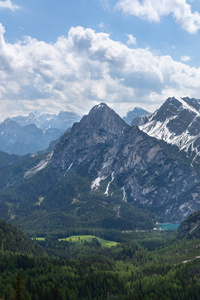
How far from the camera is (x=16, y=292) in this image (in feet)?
286

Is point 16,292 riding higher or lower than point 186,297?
higher

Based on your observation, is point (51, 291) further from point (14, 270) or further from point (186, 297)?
point (186, 297)

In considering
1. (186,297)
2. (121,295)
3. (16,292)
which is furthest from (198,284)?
(16,292)

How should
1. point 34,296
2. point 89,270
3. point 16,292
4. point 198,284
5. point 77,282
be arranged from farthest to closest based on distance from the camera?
point 89,270
point 77,282
point 198,284
point 34,296
point 16,292

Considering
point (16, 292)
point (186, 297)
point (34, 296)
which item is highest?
point (16, 292)

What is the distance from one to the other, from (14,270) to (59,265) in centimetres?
3212

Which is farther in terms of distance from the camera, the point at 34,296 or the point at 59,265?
the point at 59,265

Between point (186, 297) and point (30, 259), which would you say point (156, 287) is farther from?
point (30, 259)

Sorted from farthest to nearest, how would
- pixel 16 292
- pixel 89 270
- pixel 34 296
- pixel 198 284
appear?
pixel 89 270 → pixel 198 284 → pixel 34 296 → pixel 16 292

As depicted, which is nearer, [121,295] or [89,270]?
[121,295]

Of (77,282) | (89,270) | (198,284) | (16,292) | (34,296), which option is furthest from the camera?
(89,270)

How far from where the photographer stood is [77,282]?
559ft

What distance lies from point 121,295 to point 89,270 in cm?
4033

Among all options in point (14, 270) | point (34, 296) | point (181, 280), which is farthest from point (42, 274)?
point (181, 280)
